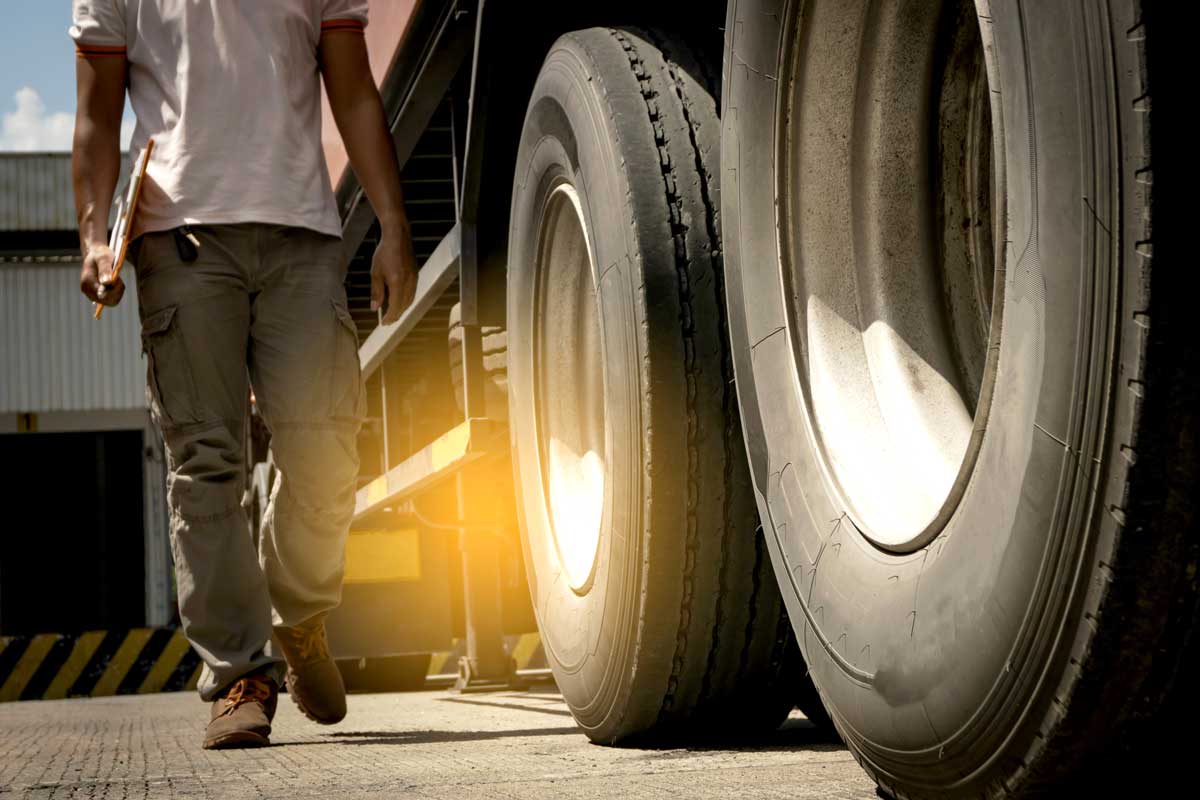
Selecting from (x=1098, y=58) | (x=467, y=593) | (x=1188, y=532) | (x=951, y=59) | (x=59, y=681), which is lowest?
(x=59, y=681)

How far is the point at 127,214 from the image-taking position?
2473mm

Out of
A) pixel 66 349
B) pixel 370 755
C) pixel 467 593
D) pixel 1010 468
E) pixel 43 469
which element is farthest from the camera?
pixel 43 469

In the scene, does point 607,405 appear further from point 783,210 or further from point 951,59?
point 951,59

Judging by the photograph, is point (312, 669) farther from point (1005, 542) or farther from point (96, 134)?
point (1005, 542)

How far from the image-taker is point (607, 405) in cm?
193

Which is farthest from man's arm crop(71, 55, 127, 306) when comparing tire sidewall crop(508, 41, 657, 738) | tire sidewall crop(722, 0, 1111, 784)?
tire sidewall crop(722, 0, 1111, 784)

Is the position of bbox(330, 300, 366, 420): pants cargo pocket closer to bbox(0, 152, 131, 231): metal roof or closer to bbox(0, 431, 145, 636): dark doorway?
bbox(0, 152, 131, 231): metal roof

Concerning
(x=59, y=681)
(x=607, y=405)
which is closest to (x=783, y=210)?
(x=607, y=405)

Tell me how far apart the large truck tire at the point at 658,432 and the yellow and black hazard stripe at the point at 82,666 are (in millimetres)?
8294

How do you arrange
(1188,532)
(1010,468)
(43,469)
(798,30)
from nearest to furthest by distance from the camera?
(1188,532) < (1010,468) < (798,30) < (43,469)

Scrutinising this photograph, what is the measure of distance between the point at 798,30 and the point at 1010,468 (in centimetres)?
61

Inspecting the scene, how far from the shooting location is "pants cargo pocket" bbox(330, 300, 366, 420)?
264cm

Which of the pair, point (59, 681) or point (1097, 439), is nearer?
point (1097, 439)

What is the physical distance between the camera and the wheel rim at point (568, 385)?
7.55ft
